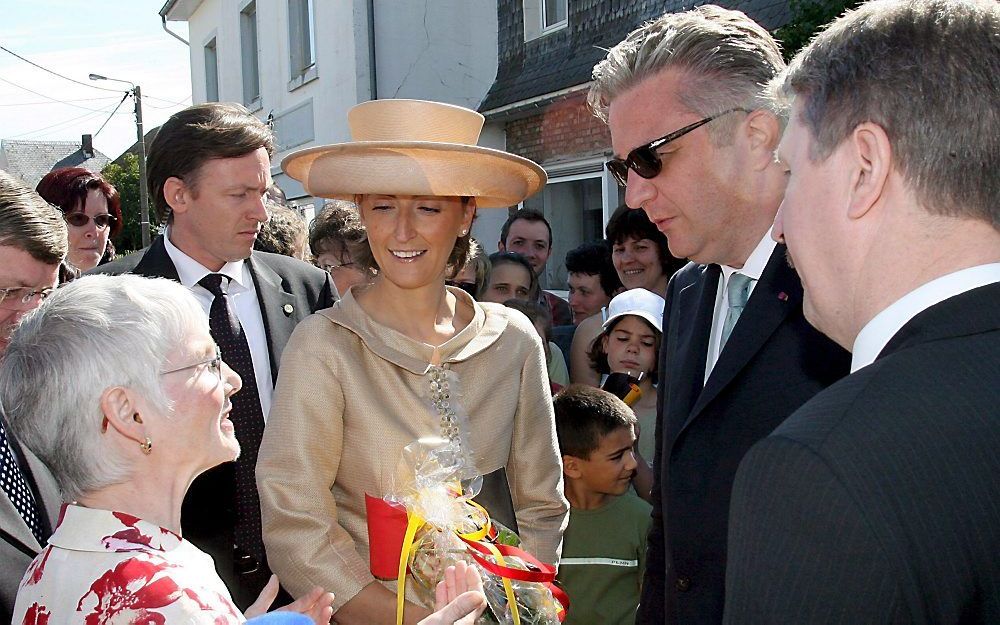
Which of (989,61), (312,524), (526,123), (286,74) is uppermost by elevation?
(286,74)

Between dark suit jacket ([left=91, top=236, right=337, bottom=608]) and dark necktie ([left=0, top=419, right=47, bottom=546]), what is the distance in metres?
0.83

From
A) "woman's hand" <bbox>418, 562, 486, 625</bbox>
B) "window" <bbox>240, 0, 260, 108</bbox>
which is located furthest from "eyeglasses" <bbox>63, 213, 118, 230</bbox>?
"window" <bbox>240, 0, 260, 108</bbox>

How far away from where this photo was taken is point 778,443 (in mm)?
993

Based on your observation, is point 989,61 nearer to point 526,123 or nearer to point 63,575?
point 63,575

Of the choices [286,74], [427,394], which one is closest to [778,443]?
[427,394]

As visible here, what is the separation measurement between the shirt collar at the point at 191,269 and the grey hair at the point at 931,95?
2.50m

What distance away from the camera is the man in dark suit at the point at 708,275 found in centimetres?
196

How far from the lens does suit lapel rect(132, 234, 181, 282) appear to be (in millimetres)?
3107

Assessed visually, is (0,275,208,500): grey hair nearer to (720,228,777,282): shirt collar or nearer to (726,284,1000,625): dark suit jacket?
(726,284,1000,625): dark suit jacket

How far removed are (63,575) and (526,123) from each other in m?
9.59

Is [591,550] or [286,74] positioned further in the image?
[286,74]

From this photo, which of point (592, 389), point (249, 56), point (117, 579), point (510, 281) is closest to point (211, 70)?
point (249, 56)

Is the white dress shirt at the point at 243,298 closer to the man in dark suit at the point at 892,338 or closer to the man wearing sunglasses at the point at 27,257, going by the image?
the man wearing sunglasses at the point at 27,257

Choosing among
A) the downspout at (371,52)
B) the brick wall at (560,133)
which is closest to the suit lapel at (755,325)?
the brick wall at (560,133)
